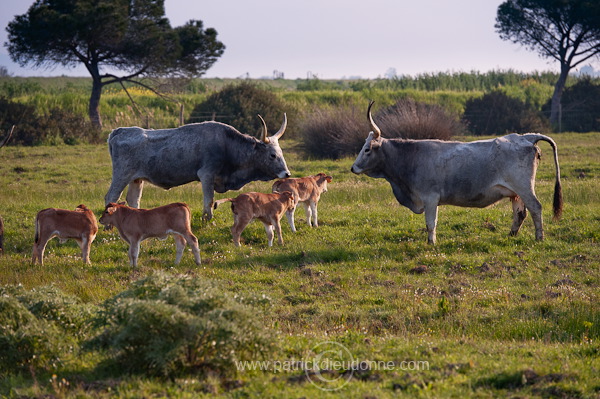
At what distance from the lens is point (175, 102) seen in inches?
1578

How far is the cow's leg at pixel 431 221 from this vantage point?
1222 cm

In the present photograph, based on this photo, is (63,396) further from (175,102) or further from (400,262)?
(175,102)

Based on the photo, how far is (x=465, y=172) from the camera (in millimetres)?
12500

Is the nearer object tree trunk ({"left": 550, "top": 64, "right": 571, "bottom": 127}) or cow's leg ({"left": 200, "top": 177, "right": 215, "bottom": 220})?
cow's leg ({"left": 200, "top": 177, "right": 215, "bottom": 220})

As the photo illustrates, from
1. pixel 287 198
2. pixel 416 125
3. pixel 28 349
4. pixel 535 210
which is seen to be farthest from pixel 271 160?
pixel 416 125

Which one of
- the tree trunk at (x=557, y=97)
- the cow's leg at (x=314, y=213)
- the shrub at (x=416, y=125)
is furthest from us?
the tree trunk at (x=557, y=97)

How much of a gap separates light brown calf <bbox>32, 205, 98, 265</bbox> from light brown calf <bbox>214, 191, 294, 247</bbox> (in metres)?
2.13

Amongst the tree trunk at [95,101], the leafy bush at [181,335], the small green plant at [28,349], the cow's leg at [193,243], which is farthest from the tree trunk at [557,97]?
the small green plant at [28,349]

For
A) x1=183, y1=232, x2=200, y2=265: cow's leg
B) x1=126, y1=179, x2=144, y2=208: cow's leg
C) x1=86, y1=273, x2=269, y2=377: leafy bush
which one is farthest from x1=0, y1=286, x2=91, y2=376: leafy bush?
x1=126, y1=179, x2=144, y2=208: cow's leg

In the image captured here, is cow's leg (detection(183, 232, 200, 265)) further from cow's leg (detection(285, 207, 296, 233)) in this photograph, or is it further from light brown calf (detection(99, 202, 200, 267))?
cow's leg (detection(285, 207, 296, 233))

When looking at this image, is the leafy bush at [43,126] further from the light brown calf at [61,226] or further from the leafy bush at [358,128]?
the light brown calf at [61,226]

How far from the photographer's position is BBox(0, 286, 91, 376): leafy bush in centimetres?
665

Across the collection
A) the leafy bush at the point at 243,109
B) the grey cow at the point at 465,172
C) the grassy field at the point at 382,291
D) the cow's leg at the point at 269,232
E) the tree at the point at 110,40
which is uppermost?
the tree at the point at 110,40

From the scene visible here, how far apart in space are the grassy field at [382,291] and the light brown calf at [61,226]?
0.33m
